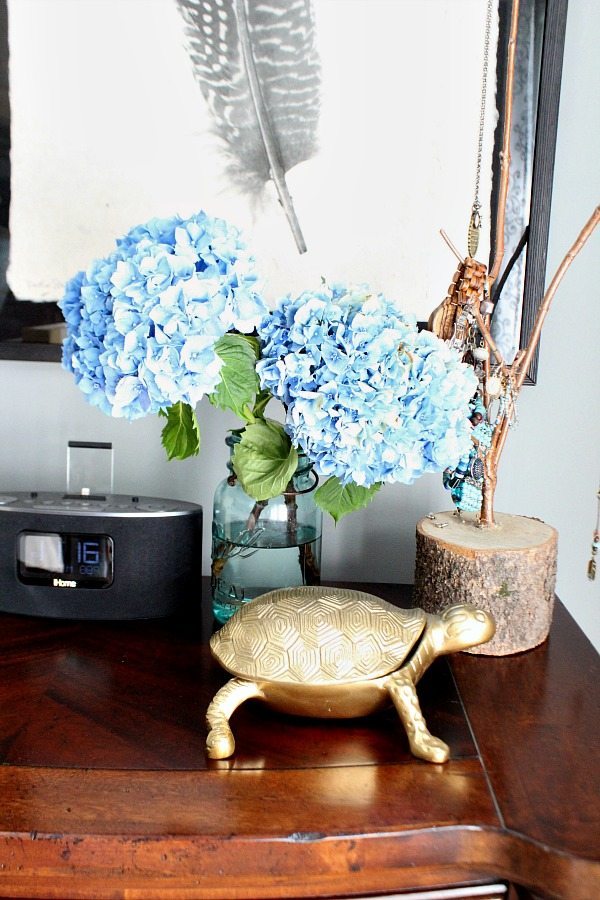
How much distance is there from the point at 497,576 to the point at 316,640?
8.4 inches

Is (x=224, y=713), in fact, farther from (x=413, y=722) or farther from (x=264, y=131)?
(x=264, y=131)

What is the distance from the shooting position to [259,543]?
80 centimetres

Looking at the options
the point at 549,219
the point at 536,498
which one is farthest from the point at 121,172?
the point at 536,498

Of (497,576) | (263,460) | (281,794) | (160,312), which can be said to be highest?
(160,312)

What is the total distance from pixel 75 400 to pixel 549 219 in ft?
2.10

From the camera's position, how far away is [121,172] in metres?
0.93

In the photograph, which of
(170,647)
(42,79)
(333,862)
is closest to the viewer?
(333,862)

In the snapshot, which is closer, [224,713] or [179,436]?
[224,713]

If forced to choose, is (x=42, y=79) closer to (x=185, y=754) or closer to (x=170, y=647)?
(x=170, y=647)

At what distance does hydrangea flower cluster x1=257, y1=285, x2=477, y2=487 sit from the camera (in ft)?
1.97

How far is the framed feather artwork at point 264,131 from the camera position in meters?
0.90

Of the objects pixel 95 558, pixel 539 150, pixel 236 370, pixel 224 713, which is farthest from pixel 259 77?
pixel 224 713

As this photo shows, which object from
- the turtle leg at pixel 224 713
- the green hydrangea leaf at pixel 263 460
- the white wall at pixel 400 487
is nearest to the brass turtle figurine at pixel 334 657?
the turtle leg at pixel 224 713

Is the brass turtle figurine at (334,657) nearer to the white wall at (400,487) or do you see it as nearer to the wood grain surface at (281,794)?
the wood grain surface at (281,794)
